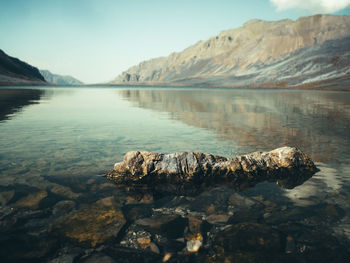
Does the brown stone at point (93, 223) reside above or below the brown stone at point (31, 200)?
below

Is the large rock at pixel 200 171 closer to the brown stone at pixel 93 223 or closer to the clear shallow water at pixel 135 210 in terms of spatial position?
the clear shallow water at pixel 135 210

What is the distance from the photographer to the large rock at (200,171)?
30.9 feet

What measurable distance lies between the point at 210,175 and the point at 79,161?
6.07m

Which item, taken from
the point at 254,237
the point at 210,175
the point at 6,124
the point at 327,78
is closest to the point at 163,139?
the point at 210,175

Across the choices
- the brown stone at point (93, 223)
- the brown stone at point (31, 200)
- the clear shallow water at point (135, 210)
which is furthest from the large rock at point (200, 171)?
the brown stone at point (31, 200)

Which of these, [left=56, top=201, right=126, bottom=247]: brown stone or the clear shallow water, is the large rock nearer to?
the clear shallow water

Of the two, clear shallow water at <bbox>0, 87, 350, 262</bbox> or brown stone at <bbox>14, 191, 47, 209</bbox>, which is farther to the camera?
brown stone at <bbox>14, 191, 47, 209</bbox>

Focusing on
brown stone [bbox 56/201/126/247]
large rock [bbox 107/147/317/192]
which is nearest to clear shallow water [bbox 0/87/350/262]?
brown stone [bbox 56/201/126/247]

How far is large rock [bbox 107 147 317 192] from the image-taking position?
30.9 ft

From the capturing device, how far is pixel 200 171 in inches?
388

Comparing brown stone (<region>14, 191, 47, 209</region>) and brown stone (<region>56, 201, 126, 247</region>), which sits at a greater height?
brown stone (<region>14, 191, 47, 209</region>)

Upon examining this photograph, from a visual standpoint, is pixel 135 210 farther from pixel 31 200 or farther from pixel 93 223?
pixel 31 200

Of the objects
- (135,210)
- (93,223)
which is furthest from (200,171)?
(93,223)

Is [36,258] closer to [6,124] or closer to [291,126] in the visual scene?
[6,124]
